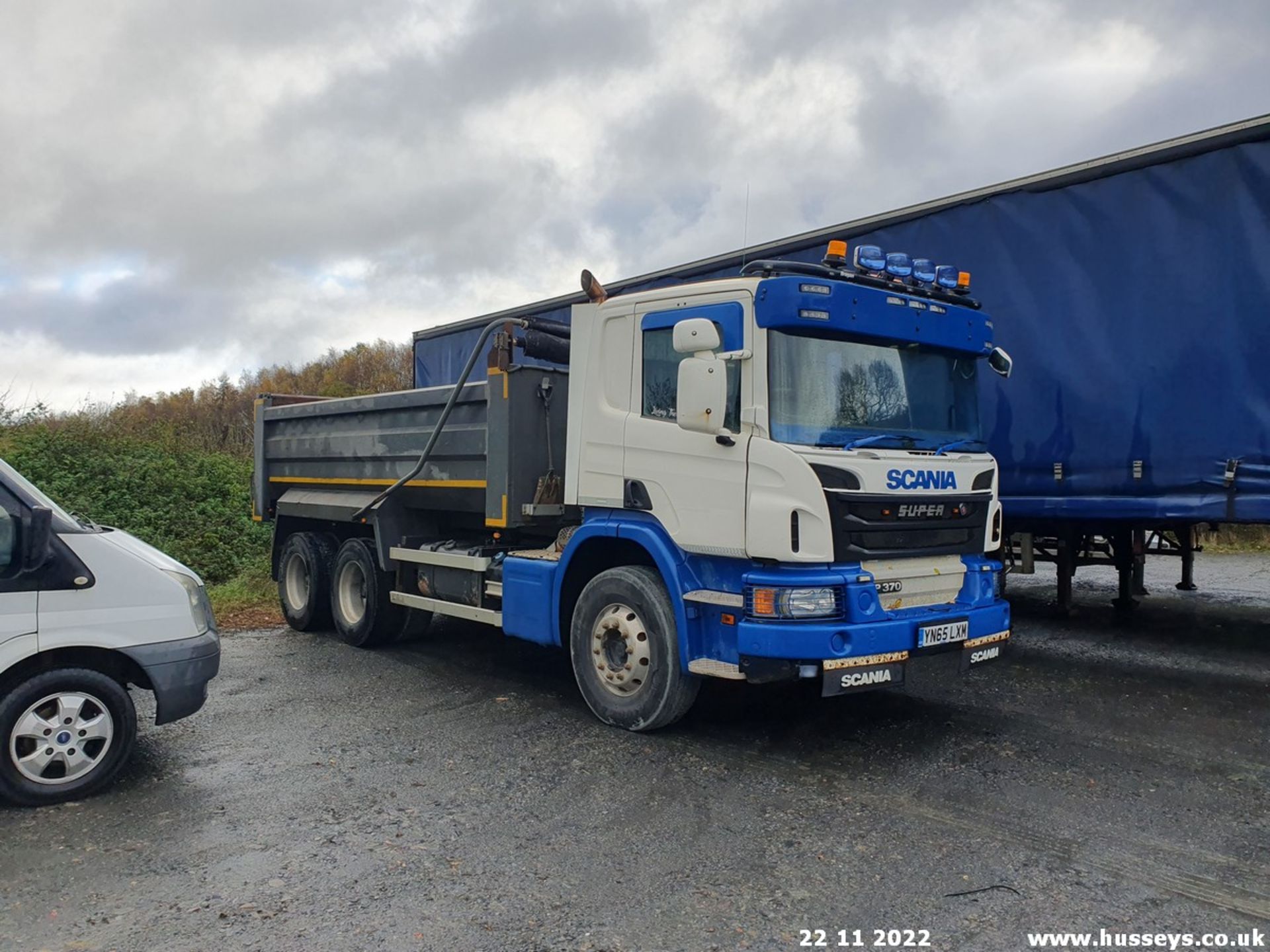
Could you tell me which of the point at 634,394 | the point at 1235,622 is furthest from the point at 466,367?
the point at 1235,622

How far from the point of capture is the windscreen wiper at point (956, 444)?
586 cm

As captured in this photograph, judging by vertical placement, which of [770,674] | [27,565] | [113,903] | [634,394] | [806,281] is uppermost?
[806,281]

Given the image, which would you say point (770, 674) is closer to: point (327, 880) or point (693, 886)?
point (693, 886)

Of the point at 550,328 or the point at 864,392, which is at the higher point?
the point at 550,328

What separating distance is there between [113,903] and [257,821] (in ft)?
2.87

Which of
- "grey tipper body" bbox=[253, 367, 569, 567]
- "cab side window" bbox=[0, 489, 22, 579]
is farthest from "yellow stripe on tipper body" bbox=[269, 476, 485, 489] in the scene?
"cab side window" bbox=[0, 489, 22, 579]

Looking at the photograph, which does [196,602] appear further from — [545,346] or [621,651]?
[545,346]

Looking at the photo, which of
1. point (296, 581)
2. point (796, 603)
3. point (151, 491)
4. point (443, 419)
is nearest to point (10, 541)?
point (443, 419)

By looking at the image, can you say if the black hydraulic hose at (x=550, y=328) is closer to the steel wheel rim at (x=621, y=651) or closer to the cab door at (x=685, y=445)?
the cab door at (x=685, y=445)

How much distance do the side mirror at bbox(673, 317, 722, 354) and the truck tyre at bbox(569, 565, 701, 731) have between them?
4.72 feet

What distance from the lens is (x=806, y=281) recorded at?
539 centimetres

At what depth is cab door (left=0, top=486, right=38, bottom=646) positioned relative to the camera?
4.68 metres

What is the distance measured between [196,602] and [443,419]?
8.48 ft

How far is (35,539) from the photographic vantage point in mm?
4723
